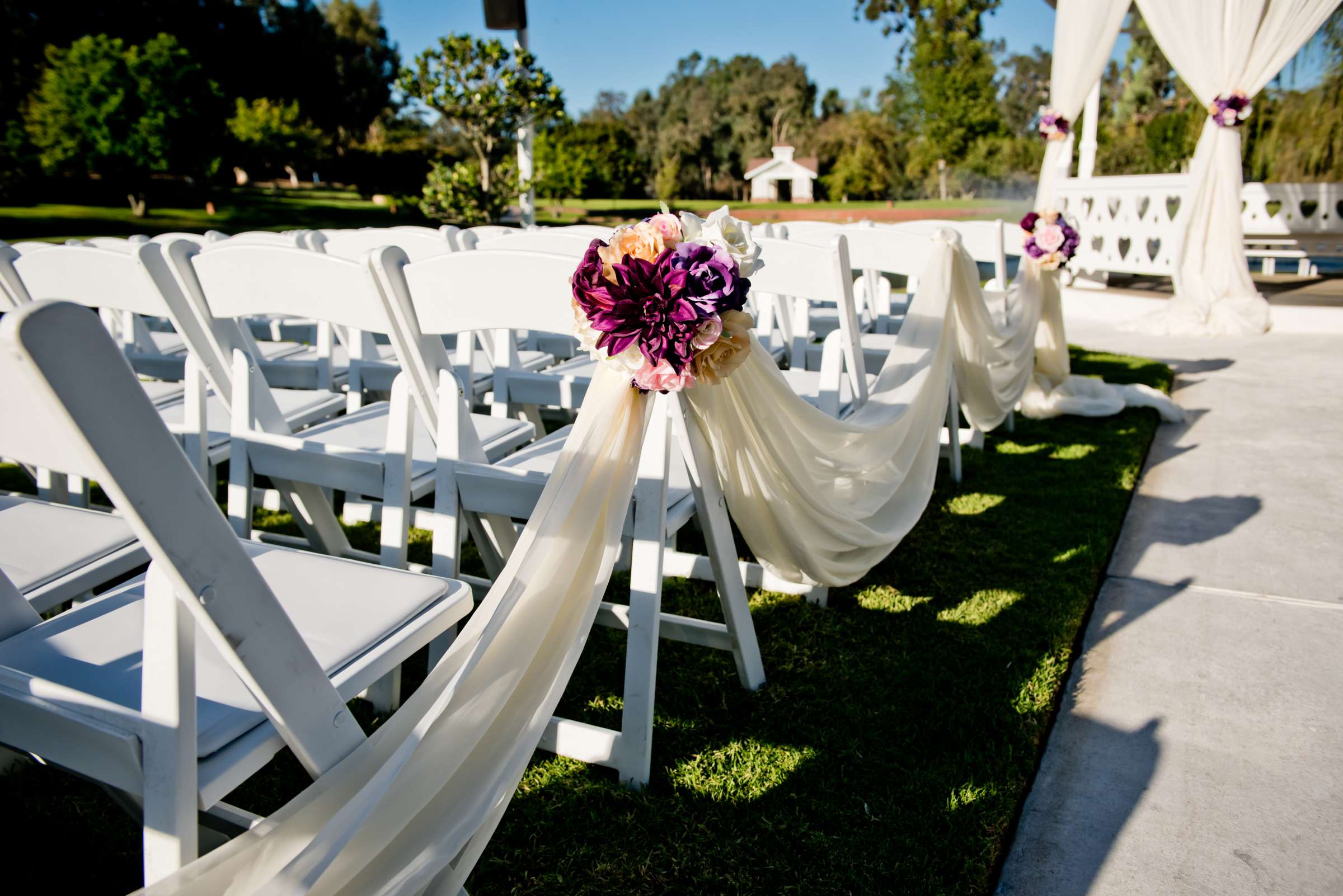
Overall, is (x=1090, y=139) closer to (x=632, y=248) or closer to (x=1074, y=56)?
(x=1074, y=56)

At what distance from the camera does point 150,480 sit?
0.85m

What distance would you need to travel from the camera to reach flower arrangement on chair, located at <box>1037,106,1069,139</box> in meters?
6.13

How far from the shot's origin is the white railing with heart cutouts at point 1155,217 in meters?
8.38

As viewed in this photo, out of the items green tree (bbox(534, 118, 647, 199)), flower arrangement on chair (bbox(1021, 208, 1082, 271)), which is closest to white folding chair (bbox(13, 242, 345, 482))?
flower arrangement on chair (bbox(1021, 208, 1082, 271))

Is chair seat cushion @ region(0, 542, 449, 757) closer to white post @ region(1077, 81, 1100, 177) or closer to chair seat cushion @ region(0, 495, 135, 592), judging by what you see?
chair seat cushion @ region(0, 495, 135, 592)

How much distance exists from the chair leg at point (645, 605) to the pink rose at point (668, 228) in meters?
0.32

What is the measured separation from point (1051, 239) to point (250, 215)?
2070 centimetres

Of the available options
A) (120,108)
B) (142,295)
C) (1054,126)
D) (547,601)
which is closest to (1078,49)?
(1054,126)

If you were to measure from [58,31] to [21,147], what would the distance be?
6.21 m

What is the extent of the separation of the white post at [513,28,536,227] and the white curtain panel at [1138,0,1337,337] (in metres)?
6.18

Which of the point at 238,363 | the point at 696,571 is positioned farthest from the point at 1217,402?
the point at 238,363

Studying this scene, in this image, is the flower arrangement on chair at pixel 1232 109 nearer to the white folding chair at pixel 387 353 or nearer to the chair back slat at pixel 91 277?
the white folding chair at pixel 387 353

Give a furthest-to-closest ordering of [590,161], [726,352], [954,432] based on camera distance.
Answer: [590,161]
[954,432]
[726,352]

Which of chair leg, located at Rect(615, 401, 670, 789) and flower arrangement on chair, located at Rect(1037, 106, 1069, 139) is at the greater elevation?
flower arrangement on chair, located at Rect(1037, 106, 1069, 139)
